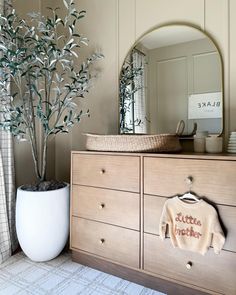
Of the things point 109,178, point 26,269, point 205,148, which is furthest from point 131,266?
point 205,148

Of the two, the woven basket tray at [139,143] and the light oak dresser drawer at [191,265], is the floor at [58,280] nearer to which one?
the light oak dresser drawer at [191,265]

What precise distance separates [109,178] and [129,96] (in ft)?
2.71

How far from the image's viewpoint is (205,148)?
65.0 inches

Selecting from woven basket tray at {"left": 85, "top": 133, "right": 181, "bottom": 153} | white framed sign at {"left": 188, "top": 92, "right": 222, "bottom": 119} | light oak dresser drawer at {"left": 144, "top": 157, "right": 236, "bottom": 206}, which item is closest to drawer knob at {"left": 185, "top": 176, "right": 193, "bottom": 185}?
light oak dresser drawer at {"left": 144, "top": 157, "right": 236, "bottom": 206}

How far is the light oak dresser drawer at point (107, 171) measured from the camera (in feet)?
5.12

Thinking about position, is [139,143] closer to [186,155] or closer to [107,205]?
[186,155]

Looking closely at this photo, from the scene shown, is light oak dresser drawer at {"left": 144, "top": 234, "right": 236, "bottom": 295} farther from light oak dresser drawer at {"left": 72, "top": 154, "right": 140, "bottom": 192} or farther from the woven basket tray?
Answer: the woven basket tray

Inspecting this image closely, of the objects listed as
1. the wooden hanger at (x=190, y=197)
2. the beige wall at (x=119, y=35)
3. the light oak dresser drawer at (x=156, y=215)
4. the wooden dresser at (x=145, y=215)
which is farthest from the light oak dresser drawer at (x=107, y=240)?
the beige wall at (x=119, y=35)

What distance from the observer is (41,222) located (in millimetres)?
1750

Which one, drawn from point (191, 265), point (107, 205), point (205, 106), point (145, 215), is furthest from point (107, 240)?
point (205, 106)

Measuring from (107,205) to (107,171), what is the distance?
0.77 feet

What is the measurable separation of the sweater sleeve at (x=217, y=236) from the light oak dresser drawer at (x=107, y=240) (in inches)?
18.7

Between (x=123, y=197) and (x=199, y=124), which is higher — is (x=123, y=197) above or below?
below

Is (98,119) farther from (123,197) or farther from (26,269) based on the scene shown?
(26,269)
